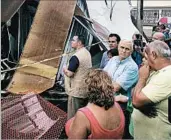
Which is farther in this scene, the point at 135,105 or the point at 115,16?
the point at 115,16

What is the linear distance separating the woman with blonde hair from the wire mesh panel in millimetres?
2037

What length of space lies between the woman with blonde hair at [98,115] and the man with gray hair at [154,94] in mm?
415

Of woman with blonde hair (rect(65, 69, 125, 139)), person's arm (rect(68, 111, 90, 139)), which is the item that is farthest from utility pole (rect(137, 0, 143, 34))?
person's arm (rect(68, 111, 90, 139))

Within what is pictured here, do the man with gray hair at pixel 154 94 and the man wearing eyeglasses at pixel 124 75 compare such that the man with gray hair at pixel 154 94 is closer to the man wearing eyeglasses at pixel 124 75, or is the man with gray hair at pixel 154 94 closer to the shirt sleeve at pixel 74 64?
the man wearing eyeglasses at pixel 124 75

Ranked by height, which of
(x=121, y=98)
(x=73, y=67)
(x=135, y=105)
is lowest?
(x=121, y=98)

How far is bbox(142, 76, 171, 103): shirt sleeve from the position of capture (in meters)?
3.42

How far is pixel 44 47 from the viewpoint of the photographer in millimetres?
7738

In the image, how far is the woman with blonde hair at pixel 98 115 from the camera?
9.45 ft

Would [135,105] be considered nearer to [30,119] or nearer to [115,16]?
[30,119]

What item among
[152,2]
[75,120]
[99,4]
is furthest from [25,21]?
[75,120]

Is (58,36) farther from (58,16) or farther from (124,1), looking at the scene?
(124,1)

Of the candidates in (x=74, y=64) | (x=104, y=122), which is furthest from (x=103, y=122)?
(x=74, y=64)

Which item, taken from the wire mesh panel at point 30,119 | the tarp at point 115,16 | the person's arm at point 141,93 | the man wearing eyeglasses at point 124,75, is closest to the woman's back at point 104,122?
the person's arm at point 141,93

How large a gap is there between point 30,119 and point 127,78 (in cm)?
140
